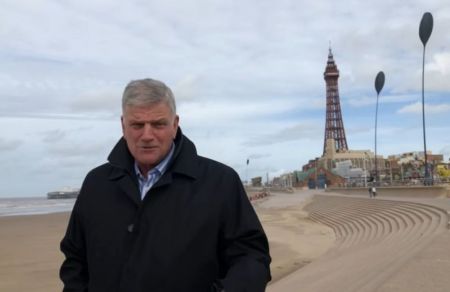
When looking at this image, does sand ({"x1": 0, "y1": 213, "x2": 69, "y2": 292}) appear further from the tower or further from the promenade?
the tower

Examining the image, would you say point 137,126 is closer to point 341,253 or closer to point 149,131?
point 149,131

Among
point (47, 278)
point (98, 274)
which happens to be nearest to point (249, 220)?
point (98, 274)

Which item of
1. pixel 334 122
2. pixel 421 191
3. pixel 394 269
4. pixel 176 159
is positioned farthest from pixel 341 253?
pixel 334 122

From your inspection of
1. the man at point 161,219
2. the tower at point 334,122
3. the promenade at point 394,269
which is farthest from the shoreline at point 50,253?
the tower at point 334,122

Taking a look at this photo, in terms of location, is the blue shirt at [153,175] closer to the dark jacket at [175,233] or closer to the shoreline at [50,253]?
the dark jacket at [175,233]

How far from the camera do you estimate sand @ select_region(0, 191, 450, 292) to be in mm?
5863

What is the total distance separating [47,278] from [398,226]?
9697 mm

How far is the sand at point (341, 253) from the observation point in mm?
5863

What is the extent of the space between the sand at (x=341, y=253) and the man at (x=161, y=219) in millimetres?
3511

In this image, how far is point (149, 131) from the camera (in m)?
1.92

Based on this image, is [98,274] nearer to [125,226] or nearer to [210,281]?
[125,226]

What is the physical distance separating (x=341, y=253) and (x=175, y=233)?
10327mm

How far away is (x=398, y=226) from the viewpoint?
14633 mm

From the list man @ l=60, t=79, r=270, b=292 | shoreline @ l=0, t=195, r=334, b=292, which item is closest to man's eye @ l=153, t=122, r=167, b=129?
Answer: man @ l=60, t=79, r=270, b=292
